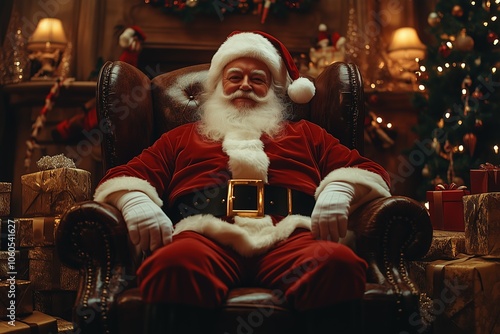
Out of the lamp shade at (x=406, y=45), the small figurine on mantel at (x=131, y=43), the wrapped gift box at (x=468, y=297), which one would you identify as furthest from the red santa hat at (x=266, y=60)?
the lamp shade at (x=406, y=45)

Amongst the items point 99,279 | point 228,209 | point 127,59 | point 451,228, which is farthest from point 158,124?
point 127,59

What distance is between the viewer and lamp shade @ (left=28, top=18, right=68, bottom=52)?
5.45m

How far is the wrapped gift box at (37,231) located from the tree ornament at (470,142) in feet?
9.89

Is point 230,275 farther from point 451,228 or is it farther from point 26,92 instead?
point 26,92

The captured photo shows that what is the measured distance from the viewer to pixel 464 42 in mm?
4973

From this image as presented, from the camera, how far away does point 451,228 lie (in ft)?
12.2

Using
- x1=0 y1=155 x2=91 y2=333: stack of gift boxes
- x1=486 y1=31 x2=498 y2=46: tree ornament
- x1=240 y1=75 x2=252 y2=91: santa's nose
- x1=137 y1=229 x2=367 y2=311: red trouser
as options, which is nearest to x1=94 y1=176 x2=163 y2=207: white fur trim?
x1=137 y1=229 x2=367 y2=311: red trouser

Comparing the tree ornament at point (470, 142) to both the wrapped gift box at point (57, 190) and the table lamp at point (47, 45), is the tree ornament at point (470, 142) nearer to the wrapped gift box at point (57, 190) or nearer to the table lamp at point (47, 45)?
the wrapped gift box at point (57, 190)

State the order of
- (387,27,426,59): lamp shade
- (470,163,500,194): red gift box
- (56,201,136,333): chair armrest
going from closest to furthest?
(56,201,136,333): chair armrest < (470,163,500,194): red gift box < (387,27,426,59): lamp shade

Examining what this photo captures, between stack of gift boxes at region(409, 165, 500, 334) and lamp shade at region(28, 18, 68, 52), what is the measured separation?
138 inches

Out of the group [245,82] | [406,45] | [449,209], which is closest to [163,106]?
[245,82]

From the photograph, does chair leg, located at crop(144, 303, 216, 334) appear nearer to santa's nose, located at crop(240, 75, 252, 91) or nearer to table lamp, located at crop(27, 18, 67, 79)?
santa's nose, located at crop(240, 75, 252, 91)

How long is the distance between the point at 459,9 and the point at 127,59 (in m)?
2.61

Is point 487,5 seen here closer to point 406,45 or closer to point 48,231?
point 406,45
